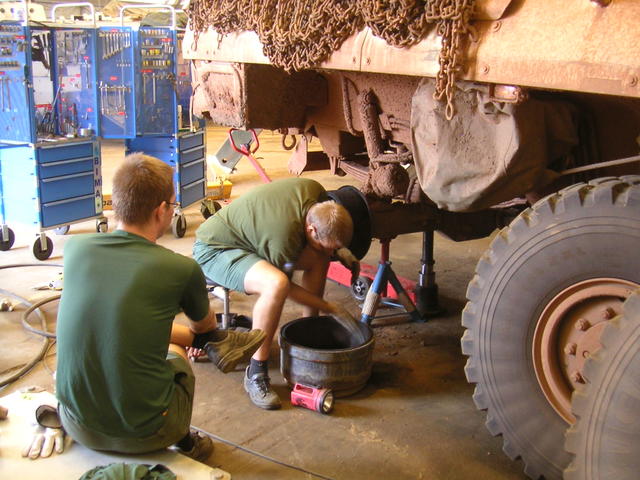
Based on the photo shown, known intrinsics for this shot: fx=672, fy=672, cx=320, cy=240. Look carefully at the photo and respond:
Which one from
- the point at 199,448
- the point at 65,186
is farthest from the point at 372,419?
the point at 65,186

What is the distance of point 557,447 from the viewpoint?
2400 millimetres

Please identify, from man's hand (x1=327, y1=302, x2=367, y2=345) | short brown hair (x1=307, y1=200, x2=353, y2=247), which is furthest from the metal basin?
short brown hair (x1=307, y1=200, x2=353, y2=247)

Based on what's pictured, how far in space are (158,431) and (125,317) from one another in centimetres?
49

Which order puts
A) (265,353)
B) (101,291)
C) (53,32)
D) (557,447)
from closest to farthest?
(101,291)
(557,447)
(265,353)
(53,32)

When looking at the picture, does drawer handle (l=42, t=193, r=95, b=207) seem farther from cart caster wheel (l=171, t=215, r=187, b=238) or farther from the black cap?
the black cap

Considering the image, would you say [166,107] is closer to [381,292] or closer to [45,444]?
[381,292]

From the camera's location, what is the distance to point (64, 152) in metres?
5.60

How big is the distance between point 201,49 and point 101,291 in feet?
7.40

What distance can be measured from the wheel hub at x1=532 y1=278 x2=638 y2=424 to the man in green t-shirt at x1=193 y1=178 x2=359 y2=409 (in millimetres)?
1163

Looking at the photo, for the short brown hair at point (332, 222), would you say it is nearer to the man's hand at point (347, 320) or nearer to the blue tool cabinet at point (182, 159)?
the man's hand at point (347, 320)

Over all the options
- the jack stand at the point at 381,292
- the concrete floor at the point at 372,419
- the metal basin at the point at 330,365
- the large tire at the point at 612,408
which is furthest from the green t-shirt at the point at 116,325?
the jack stand at the point at 381,292

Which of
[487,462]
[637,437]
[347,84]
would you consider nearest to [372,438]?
[487,462]

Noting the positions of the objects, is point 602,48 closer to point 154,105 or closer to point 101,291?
point 101,291

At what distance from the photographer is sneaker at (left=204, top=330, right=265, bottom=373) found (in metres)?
2.58
